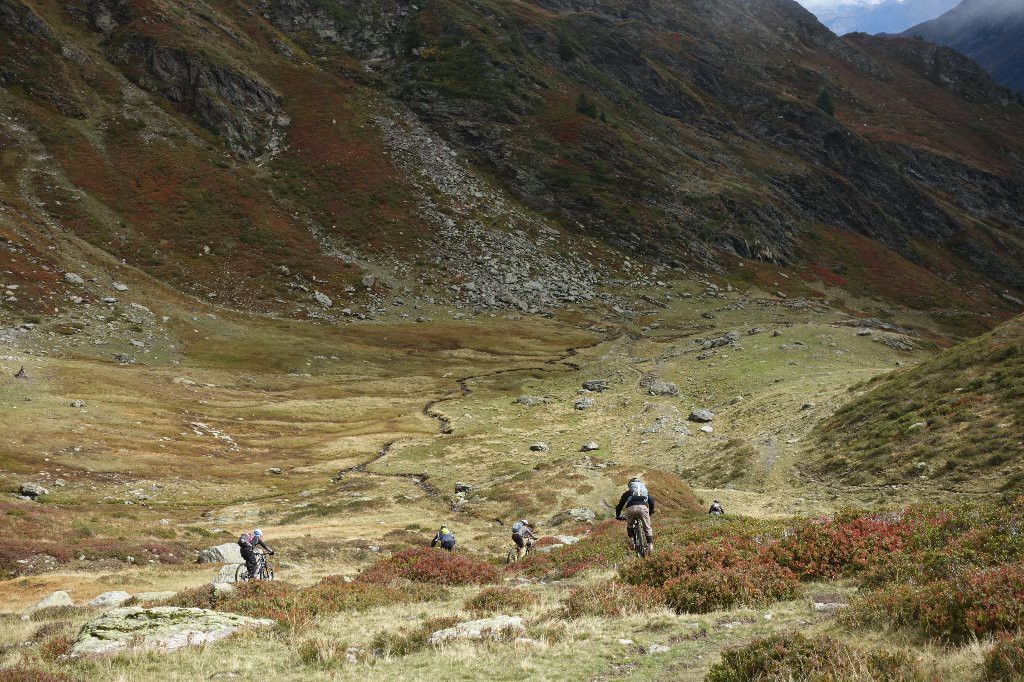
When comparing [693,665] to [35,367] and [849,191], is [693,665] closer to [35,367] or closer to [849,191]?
[35,367]

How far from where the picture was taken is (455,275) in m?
107

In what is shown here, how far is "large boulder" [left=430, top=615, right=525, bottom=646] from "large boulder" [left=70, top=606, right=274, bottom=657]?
4358 mm

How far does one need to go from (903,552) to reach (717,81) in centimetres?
20687

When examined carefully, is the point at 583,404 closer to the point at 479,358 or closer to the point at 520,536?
the point at 479,358

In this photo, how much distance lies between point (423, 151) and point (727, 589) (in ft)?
419

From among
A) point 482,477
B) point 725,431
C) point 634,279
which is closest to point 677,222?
point 634,279

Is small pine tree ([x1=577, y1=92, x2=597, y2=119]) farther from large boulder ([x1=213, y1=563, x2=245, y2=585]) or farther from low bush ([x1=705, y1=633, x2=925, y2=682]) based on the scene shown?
low bush ([x1=705, y1=633, x2=925, y2=682])

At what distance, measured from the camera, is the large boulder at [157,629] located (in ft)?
39.1

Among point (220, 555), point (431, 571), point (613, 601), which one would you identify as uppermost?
point (613, 601)

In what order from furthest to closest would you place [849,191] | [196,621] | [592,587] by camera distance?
[849,191] → [592,587] → [196,621]

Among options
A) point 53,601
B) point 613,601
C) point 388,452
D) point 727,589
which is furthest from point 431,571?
point 388,452

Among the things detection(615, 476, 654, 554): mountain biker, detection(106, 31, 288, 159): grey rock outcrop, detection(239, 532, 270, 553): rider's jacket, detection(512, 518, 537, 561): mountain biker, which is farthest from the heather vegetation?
detection(512, 518, 537, 561): mountain biker

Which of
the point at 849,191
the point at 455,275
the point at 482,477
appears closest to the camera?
the point at 482,477

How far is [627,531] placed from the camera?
2125 centimetres
